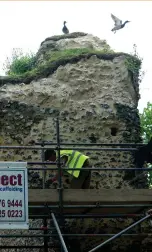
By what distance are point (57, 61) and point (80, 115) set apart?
1223mm

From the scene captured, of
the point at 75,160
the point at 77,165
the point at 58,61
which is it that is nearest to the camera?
the point at 77,165

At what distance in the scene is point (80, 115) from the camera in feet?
30.1

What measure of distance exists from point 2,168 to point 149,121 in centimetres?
1156

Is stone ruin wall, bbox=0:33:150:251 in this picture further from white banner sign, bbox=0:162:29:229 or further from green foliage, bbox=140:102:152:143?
green foliage, bbox=140:102:152:143

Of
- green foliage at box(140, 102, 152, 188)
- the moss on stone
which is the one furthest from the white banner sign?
green foliage at box(140, 102, 152, 188)

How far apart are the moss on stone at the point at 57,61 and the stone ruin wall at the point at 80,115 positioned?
10 centimetres

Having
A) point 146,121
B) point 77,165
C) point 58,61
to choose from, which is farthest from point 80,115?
point 146,121

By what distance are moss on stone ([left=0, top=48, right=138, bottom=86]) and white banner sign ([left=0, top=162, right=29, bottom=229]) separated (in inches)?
137

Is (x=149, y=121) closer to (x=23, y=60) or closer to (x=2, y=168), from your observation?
(x=23, y=60)

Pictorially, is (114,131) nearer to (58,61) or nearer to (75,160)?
(58,61)

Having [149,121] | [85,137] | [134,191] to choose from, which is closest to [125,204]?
[134,191]

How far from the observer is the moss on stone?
967 cm

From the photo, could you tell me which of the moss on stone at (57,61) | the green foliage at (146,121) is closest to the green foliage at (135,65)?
the moss on stone at (57,61)

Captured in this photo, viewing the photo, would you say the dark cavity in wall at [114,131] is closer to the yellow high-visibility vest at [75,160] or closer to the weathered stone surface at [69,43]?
the yellow high-visibility vest at [75,160]
